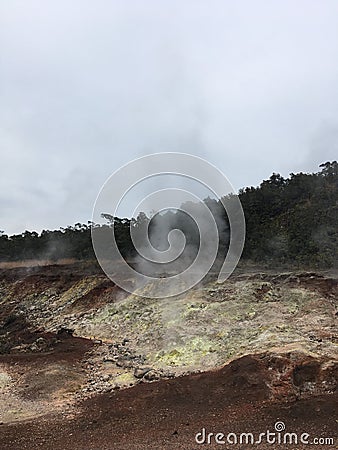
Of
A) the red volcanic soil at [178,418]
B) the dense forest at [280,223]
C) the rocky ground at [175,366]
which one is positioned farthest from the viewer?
the dense forest at [280,223]

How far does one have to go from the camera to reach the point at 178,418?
310 inches

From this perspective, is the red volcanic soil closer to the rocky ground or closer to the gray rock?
the rocky ground

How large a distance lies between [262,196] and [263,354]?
14.7 meters

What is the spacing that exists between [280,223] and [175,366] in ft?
37.4

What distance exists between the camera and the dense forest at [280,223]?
1811cm

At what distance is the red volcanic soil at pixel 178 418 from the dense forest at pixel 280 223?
9.34 meters

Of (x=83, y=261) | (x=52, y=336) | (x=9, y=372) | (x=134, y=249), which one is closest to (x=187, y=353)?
(x=9, y=372)

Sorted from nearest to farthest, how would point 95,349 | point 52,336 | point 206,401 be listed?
point 206,401, point 95,349, point 52,336

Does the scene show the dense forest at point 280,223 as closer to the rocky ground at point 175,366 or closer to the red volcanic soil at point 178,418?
the rocky ground at point 175,366

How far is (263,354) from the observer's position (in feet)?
32.3

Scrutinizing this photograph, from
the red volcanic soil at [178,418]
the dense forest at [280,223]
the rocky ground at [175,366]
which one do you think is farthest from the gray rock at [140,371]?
the dense forest at [280,223]

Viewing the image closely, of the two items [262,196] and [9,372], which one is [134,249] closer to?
[262,196]

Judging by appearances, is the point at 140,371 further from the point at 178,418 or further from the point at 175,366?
the point at 178,418

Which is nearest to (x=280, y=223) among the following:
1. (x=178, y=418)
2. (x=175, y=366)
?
(x=175, y=366)
